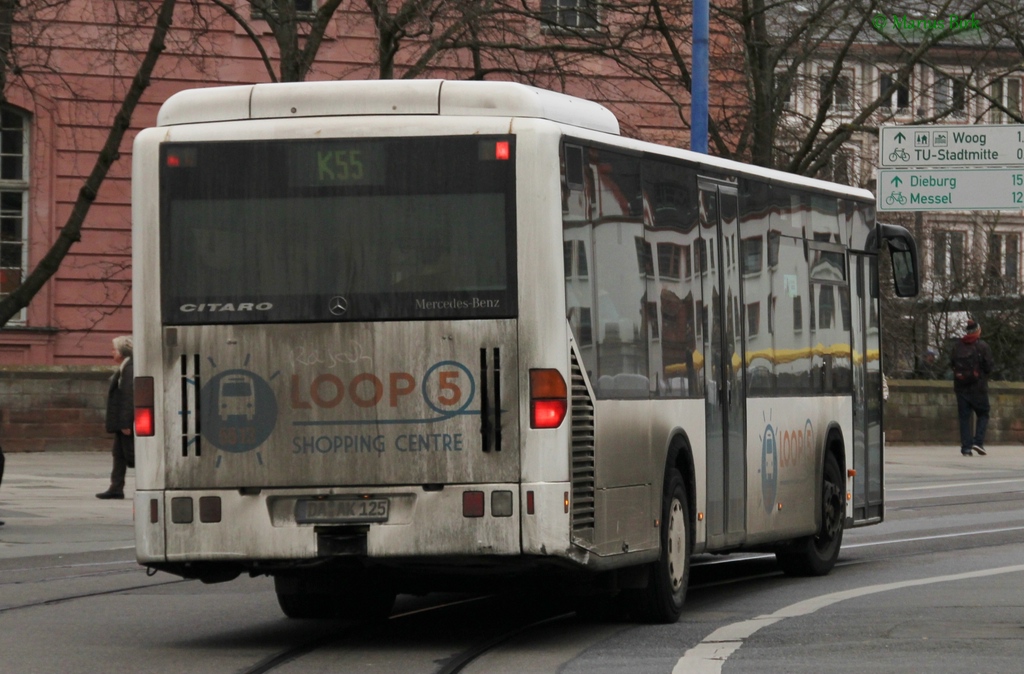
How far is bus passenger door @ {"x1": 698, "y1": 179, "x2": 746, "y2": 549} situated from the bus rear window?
2252 mm

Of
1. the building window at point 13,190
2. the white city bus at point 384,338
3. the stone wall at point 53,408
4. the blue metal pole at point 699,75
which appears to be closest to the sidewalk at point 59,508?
the stone wall at point 53,408

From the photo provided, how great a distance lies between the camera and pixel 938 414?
34312 millimetres

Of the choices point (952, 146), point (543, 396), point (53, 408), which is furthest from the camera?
point (53, 408)

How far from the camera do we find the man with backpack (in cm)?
3088

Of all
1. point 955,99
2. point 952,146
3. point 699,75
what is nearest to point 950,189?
point 952,146

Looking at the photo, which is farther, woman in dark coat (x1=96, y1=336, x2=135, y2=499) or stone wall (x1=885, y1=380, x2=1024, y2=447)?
stone wall (x1=885, y1=380, x2=1024, y2=447)

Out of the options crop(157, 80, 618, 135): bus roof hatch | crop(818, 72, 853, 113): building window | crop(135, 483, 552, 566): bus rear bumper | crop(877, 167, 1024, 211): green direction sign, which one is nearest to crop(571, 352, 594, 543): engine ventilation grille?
crop(135, 483, 552, 566): bus rear bumper

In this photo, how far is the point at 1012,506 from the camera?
21.3m

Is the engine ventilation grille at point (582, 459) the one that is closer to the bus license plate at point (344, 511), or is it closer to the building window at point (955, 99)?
the bus license plate at point (344, 511)

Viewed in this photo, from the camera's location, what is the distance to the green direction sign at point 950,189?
2700 centimetres

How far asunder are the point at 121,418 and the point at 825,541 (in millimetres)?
8830

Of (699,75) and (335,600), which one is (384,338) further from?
(699,75)

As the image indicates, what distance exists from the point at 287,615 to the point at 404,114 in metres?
3.05

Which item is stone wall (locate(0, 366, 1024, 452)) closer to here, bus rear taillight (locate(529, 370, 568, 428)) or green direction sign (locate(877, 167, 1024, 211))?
green direction sign (locate(877, 167, 1024, 211))
